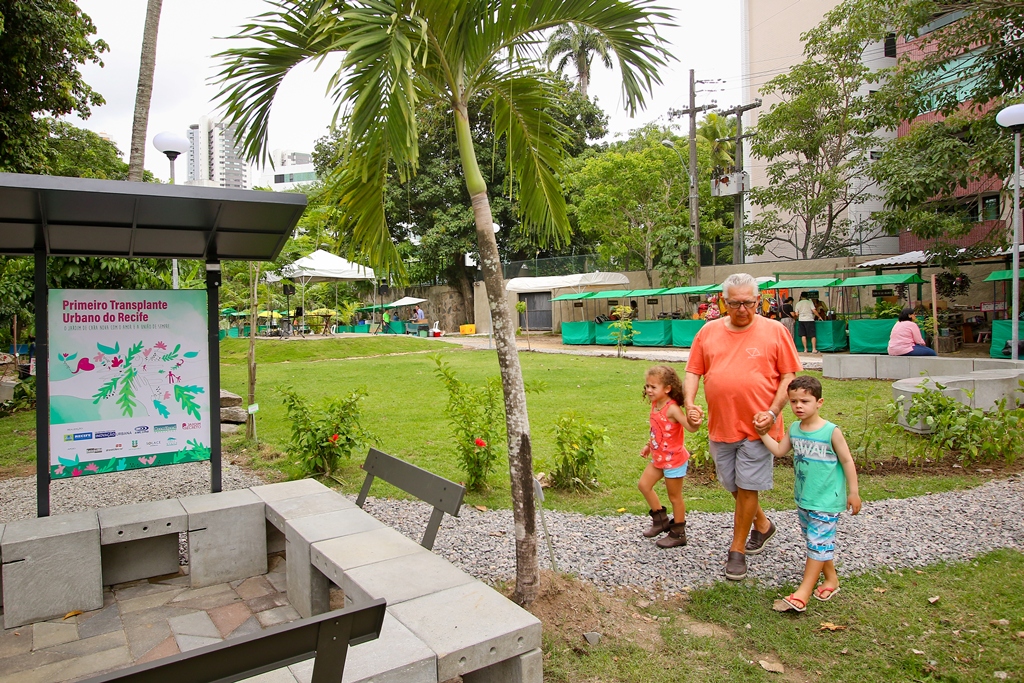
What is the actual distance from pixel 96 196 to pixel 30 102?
894 cm

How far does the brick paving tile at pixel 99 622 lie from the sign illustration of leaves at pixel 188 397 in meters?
1.37

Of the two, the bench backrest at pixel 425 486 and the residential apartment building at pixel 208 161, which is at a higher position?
the residential apartment building at pixel 208 161

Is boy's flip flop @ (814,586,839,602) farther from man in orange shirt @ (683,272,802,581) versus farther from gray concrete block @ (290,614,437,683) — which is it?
gray concrete block @ (290,614,437,683)

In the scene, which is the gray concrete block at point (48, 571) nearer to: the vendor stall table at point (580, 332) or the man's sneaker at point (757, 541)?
the man's sneaker at point (757, 541)

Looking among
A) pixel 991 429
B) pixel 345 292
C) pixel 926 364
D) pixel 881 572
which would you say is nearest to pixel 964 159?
pixel 926 364

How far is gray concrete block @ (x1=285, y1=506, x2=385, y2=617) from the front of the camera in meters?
3.88

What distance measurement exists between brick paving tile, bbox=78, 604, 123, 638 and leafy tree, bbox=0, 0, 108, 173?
8.63 metres

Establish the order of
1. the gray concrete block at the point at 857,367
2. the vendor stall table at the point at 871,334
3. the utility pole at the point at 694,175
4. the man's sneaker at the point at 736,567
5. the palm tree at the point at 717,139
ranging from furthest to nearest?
the palm tree at the point at 717,139
the utility pole at the point at 694,175
the vendor stall table at the point at 871,334
the gray concrete block at the point at 857,367
the man's sneaker at the point at 736,567

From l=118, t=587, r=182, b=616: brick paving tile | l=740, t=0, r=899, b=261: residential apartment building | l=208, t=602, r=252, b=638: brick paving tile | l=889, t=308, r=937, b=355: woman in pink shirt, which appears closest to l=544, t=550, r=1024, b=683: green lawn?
l=208, t=602, r=252, b=638: brick paving tile

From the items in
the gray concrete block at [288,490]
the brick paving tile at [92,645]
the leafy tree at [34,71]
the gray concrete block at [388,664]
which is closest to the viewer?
the gray concrete block at [388,664]

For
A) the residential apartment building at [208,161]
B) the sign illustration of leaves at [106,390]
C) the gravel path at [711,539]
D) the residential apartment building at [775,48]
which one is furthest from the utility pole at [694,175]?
the residential apartment building at [208,161]

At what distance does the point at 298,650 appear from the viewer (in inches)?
79.4

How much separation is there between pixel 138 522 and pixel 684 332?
19.0 meters

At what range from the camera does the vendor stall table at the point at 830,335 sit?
18.7m
